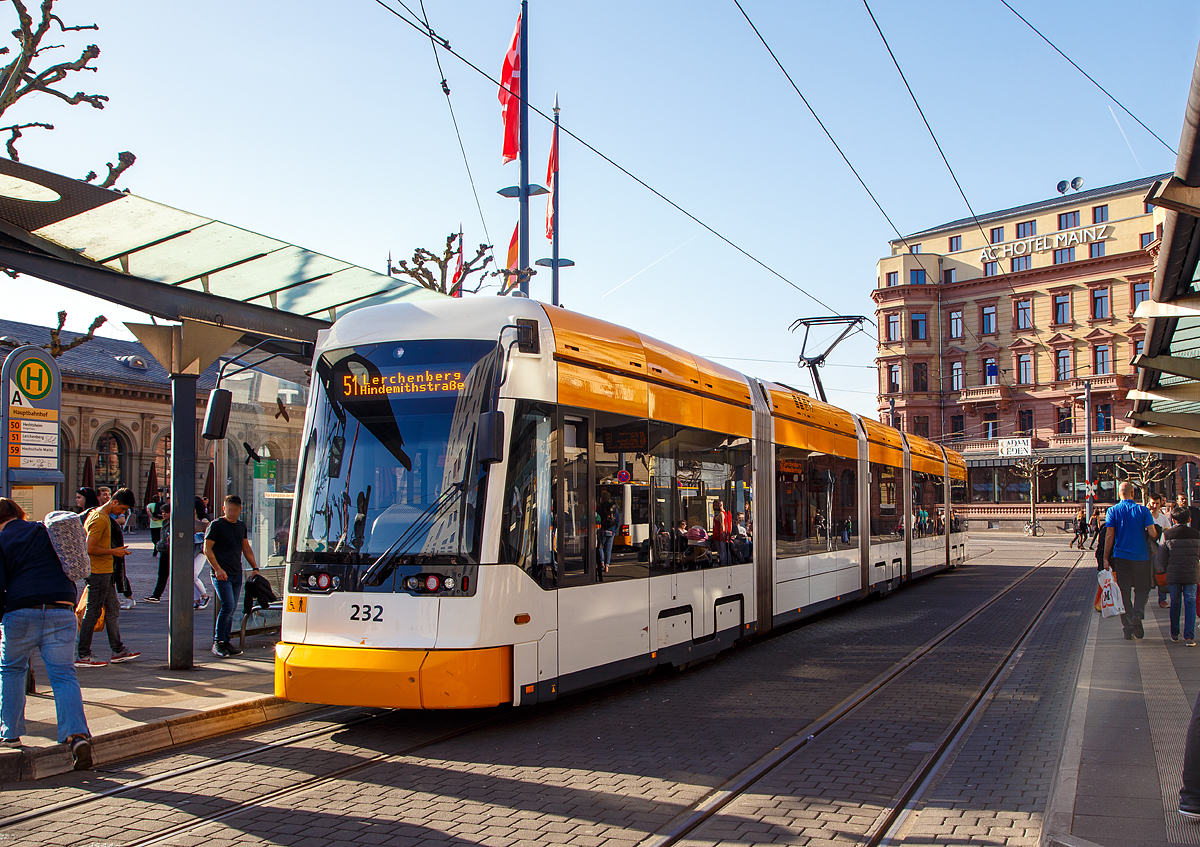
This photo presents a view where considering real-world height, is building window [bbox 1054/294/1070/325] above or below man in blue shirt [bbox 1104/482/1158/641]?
above

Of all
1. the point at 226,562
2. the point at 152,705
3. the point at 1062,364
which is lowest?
the point at 152,705

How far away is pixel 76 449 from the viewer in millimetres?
49250

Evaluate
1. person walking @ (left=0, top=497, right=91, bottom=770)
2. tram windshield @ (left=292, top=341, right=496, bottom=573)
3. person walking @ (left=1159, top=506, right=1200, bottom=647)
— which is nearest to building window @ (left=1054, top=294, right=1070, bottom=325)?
person walking @ (left=1159, top=506, right=1200, bottom=647)

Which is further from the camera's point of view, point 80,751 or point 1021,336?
point 1021,336

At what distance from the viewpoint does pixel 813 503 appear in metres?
13.9

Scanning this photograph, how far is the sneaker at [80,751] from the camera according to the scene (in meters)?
6.32

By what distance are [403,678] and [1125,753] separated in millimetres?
4637

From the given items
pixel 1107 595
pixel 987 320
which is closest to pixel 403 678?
pixel 1107 595

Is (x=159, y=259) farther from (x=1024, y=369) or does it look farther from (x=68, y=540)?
(x=1024, y=369)

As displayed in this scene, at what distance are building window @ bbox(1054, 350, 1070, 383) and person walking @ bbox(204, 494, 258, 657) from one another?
2642 inches

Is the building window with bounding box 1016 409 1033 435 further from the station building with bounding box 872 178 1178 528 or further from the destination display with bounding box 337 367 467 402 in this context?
the destination display with bounding box 337 367 467 402

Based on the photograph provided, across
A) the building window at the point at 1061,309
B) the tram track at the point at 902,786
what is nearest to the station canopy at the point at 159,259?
the tram track at the point at 902,786

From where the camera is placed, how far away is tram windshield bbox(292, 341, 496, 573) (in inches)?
281

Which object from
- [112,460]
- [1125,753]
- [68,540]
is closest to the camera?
[1125,753]
